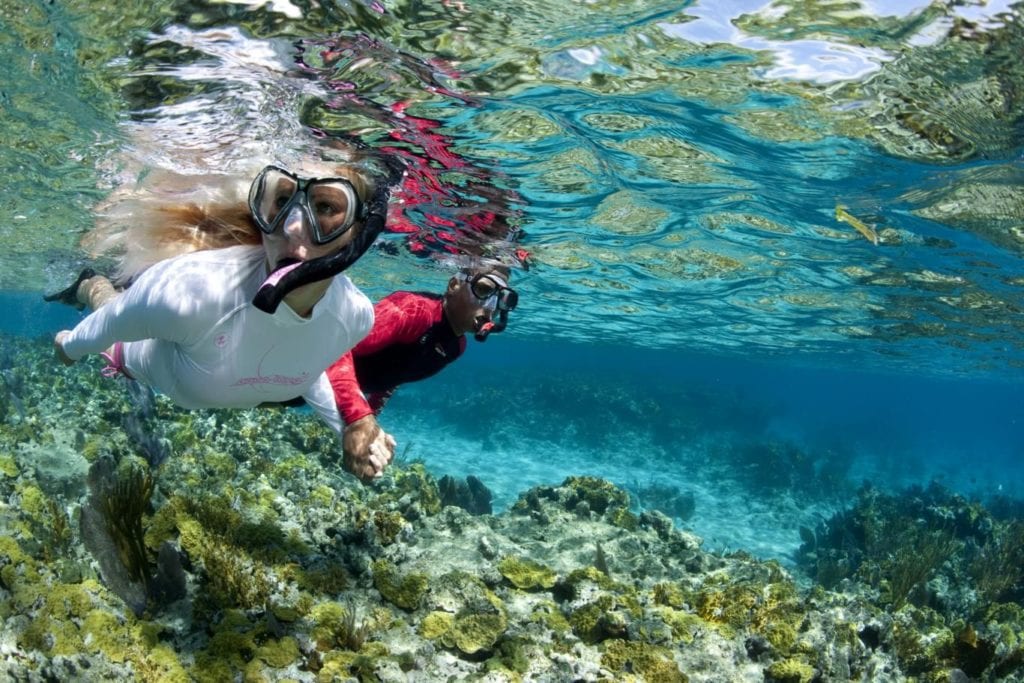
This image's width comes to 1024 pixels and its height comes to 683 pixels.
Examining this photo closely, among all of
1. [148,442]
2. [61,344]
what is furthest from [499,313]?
[148,442]

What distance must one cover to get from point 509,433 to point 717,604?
26.1 m

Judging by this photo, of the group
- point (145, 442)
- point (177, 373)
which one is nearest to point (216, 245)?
point (177, 373)

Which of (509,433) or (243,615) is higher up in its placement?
(243,615)

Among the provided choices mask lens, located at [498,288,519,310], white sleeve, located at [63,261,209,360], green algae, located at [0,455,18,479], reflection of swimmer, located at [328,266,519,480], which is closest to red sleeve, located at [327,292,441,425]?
reflection of swimmer, located at [328,266,519,480]

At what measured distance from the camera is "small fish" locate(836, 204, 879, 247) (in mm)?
11227

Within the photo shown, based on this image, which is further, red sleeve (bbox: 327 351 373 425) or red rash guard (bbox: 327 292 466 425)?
red rash guard (bbox: 327 292 466 425)

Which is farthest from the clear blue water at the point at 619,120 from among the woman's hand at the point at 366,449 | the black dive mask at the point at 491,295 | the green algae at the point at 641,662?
the green algae at the point at 641,662

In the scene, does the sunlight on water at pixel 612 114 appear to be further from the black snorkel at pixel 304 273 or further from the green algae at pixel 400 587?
the green algae at pixel 400 587

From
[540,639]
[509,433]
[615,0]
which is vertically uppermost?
[615,0]

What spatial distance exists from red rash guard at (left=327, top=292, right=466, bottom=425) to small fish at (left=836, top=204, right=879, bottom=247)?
850 cm

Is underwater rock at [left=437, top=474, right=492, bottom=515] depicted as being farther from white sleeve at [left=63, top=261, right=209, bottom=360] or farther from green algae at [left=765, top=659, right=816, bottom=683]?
white sleeve at [left=63, top=261, right=209, bottom=360]

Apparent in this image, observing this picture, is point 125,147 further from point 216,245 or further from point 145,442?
point 216,245

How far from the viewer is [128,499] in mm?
5074

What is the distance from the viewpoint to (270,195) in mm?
3385
